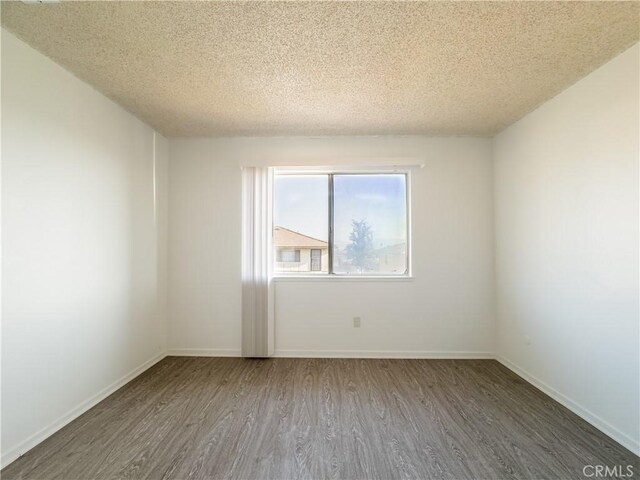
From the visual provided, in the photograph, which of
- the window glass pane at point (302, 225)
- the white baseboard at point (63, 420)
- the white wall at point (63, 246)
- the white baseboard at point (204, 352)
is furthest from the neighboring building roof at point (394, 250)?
the white baseboard at point (63, 420)

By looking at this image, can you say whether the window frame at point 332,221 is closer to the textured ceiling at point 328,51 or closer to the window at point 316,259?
the window at point 316,259

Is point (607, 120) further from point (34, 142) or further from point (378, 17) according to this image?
point (34, 142)

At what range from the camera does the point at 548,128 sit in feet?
8.23

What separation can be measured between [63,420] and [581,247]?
13.0 feet

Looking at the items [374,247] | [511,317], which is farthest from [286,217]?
[511,317]

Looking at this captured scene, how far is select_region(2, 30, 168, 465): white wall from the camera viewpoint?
68.0 inches

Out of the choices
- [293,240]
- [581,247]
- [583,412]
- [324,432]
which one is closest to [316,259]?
[293,240]

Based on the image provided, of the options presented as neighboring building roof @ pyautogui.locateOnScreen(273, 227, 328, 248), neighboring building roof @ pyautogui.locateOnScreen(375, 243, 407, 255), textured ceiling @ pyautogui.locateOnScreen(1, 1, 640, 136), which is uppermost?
textured ceiling @ pyautogui.locateOnScreen(1, 1, 640, 136)

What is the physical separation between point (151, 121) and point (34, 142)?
4.16 ft

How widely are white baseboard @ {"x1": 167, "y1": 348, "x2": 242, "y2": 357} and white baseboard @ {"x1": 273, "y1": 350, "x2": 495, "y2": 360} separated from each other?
1.61ft

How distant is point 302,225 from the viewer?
3525mm

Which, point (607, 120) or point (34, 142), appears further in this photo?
point (607, 120)

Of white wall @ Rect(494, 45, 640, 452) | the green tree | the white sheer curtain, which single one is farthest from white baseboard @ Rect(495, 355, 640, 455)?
the white sheer curtain

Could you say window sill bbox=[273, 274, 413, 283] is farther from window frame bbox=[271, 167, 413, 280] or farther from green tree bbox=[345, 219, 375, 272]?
green tree bbox=[345, 219, 375, 272]
